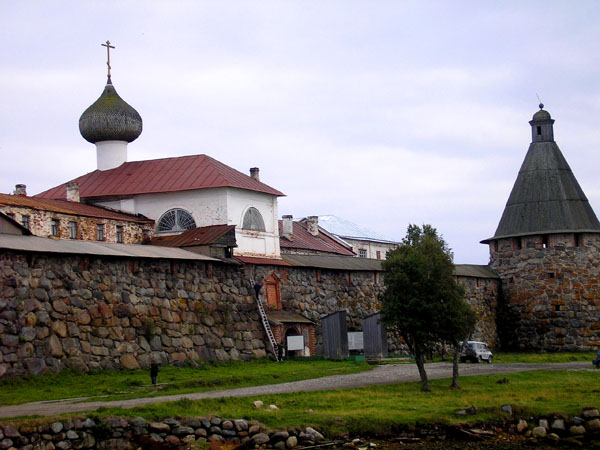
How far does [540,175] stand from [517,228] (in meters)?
2.79

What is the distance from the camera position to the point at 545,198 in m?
48.5

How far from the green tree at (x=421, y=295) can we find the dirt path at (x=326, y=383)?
1552 millimetres

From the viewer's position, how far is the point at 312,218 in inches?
2525

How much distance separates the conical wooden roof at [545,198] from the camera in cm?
4769

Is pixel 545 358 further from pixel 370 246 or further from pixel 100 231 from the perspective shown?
pixel 370 246

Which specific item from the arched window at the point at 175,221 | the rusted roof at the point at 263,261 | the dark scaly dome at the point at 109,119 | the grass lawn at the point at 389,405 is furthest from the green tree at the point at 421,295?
the dark scaly dome at the point at 109,119

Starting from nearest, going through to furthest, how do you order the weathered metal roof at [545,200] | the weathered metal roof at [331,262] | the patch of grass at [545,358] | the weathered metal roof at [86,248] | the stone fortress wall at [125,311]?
the stone fortress wall at [125,311], the weathered metal roof at [86,248], the patch of grass at [545,358], the weathered metal roof at [331,262], the weathered metal roof at [545,200]

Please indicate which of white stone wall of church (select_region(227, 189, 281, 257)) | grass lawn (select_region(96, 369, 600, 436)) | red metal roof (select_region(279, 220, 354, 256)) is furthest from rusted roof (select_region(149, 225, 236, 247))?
red metal roof (select_region(279, 220, 354, 256))

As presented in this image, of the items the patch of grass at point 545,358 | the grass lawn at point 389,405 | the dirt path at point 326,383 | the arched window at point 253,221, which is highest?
the arched window at point 253,221

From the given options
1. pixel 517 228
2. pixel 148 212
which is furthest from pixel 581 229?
pixel 148 212

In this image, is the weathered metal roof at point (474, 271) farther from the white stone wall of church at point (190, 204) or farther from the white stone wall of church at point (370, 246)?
the white stone wall of church at point (370, 246)

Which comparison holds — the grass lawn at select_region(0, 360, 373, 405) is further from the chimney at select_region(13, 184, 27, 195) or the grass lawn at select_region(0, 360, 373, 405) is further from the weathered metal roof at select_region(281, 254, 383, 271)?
the chimney at select_region(13, 184, 27, 195)

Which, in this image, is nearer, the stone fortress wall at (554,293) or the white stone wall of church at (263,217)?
the white stone wall of church at (263,217)

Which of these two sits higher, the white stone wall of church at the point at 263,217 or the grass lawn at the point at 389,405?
the white stone wall of church at the point at 263,217
